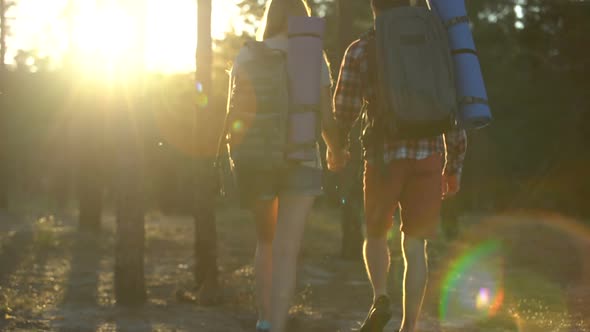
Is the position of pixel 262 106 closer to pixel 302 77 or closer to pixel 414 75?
pixel 302 77

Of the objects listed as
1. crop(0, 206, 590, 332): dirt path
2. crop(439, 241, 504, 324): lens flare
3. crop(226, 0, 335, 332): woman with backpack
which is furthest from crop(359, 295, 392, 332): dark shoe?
crop(439, 241, 504, 324): lens flare

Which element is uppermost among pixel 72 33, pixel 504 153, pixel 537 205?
pixel 72 33

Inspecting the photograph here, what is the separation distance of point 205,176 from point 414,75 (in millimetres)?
4162

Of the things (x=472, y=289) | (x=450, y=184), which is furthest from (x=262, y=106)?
(x=472, y=289)

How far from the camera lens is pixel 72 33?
21359mm

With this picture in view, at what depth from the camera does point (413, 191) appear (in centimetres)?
535

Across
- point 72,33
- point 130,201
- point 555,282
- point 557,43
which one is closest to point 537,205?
point 557,43

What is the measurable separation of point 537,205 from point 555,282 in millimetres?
23985

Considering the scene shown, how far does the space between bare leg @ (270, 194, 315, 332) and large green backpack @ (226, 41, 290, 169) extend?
0.27m

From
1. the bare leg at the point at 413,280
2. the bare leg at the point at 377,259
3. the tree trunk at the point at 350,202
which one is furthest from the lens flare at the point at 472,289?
the bare leg at the point at 413,280

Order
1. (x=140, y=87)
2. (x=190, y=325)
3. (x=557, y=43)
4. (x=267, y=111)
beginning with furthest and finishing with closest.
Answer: (x=557, y=43) < (x=140, y=87) < (x=190, y=325) < (x=267, y=111)

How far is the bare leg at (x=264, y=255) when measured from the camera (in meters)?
5.22

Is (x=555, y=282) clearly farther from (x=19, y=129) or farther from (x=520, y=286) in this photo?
(x=19, y=129)

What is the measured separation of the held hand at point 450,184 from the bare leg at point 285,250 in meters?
1.15
